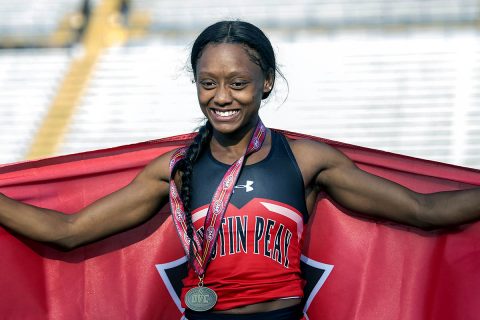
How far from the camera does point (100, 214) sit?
324 cm

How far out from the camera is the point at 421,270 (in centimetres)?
339

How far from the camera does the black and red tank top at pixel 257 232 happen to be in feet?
9.83

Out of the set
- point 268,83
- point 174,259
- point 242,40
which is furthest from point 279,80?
point 242,40

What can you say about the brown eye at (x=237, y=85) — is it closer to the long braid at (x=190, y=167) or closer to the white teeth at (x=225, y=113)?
the white teeth at (x=225, y=113)

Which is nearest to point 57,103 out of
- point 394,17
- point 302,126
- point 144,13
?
point 144,13

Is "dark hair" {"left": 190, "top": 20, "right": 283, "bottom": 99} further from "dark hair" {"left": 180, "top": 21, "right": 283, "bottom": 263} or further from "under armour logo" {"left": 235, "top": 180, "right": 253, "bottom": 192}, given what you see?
"under armour logo" {"left": 235, "top": 180, "right": 253, "bottom": 192}

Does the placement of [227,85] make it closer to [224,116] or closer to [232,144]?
[224,116]

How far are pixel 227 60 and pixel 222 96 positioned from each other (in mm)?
129

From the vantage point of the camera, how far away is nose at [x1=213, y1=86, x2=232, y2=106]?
296 centimetres

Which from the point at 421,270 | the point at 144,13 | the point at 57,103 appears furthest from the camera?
the point at 144,13

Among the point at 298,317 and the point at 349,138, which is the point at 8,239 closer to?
the point at 298,317

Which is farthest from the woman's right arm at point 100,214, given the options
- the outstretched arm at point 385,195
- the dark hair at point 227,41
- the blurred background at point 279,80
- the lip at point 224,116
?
the blurred background at point 279,80

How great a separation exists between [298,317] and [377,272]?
471 millimetres

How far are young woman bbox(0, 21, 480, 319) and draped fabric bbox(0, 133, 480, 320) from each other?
236 mm
